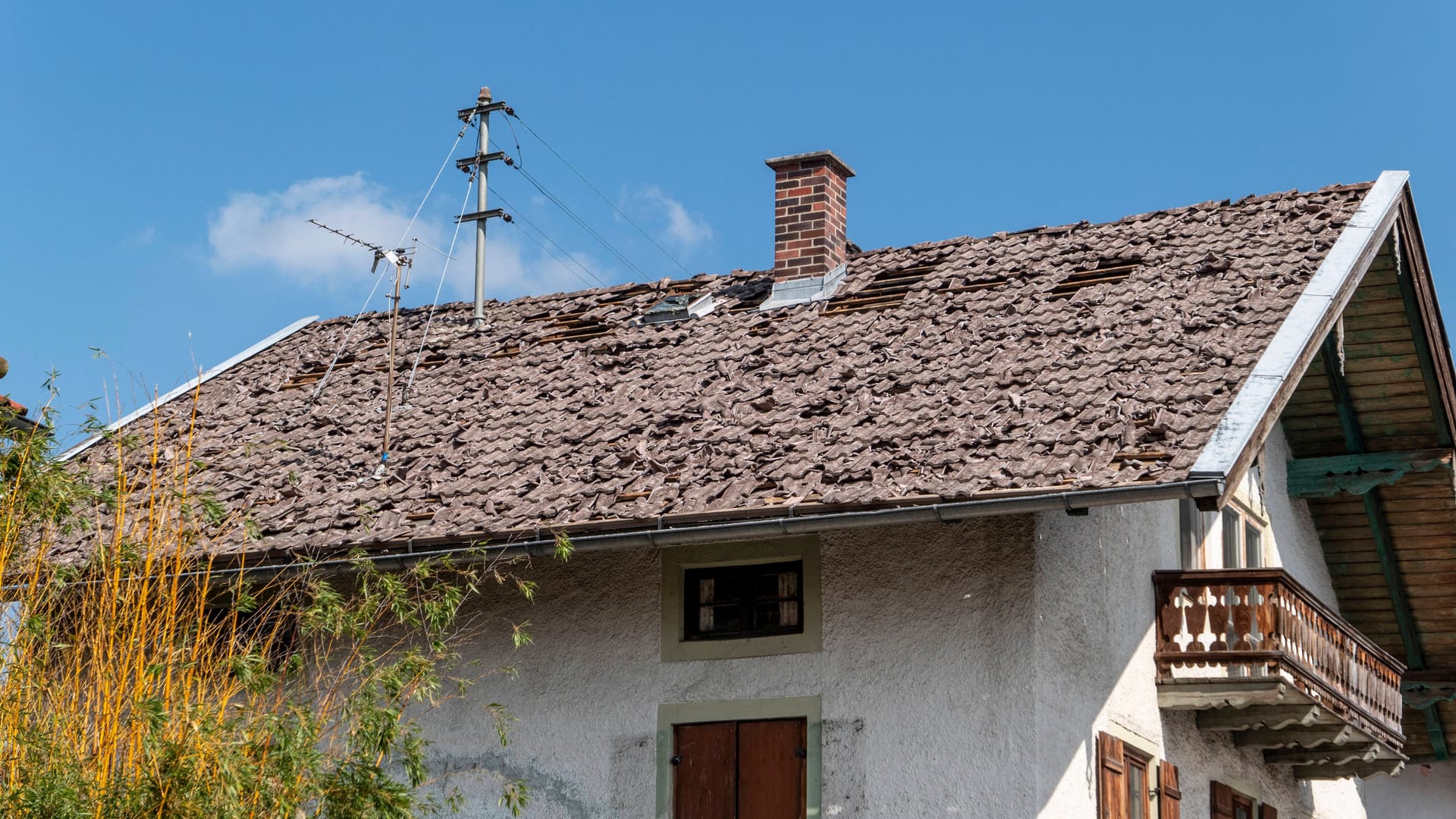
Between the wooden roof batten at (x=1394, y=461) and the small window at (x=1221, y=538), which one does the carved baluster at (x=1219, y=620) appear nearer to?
the small window at (x=1221, y=538)

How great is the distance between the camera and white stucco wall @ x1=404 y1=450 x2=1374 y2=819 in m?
12.1

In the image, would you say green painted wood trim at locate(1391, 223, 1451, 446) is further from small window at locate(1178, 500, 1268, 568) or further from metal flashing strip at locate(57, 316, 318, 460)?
metal flashing strip at locate(57, 316, 318, 460)

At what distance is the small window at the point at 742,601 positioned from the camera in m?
12.9

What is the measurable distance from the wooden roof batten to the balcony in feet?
7.96

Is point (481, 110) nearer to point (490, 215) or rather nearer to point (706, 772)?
point (490, 215)

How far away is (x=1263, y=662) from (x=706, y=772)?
3.91 metres

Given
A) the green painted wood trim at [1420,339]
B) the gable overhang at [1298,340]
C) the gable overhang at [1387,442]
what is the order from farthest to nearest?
the green painted wood trim at [1420,339], the gable overhang at [1387,442], the gable overhang at [1298,340]

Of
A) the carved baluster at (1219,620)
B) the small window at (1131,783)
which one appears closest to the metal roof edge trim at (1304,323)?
the carved baluster at (1219,620)

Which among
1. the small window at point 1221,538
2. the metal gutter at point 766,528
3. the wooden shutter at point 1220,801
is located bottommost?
the wooden shutter at point 1220,801

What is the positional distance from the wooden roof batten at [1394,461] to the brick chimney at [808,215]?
14.4ft

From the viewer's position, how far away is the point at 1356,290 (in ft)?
51.1

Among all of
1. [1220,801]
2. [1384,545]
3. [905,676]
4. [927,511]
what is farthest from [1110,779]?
[1384,545]

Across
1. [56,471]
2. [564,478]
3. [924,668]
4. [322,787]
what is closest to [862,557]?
[924,668]

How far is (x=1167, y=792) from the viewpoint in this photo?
1349cm
